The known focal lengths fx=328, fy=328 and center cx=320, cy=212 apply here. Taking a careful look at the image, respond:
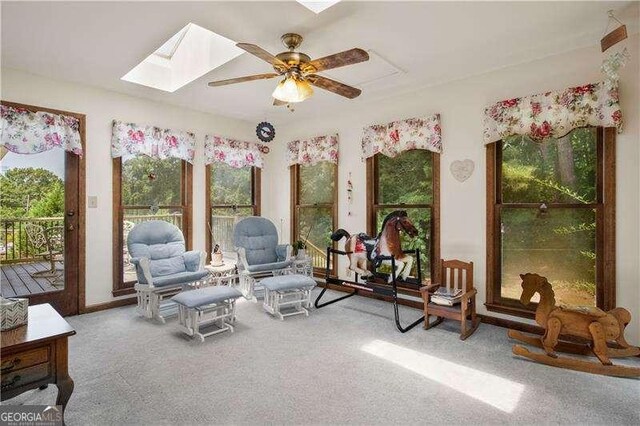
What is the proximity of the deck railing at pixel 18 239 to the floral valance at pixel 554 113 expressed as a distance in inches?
183

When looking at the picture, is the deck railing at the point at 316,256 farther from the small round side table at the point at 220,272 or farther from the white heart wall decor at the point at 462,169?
the white heart wall decor at the point at 462,169

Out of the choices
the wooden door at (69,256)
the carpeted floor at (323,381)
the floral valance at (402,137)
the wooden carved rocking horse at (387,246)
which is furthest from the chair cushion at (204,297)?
the floral valance at (402,137)

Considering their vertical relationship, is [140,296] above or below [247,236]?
below

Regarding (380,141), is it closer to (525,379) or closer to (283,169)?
(283,169)

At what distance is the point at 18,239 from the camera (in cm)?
350

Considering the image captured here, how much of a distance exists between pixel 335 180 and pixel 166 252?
2351 millimetres

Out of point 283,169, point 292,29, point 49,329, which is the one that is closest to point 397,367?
point 49,329

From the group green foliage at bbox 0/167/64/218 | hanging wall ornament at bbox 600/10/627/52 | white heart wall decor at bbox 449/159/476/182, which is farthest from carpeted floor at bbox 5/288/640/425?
hanging wall ornament at bbox 600/10/627/52

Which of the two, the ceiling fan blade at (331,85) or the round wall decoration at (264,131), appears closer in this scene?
the ceiling fan blade at (331,85)

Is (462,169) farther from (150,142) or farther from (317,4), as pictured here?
(150,142)

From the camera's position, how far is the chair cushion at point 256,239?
14.2 ft

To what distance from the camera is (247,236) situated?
4363 mm

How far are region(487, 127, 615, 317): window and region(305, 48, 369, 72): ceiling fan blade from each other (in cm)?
190

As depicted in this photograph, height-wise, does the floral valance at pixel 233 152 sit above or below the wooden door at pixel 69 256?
above
